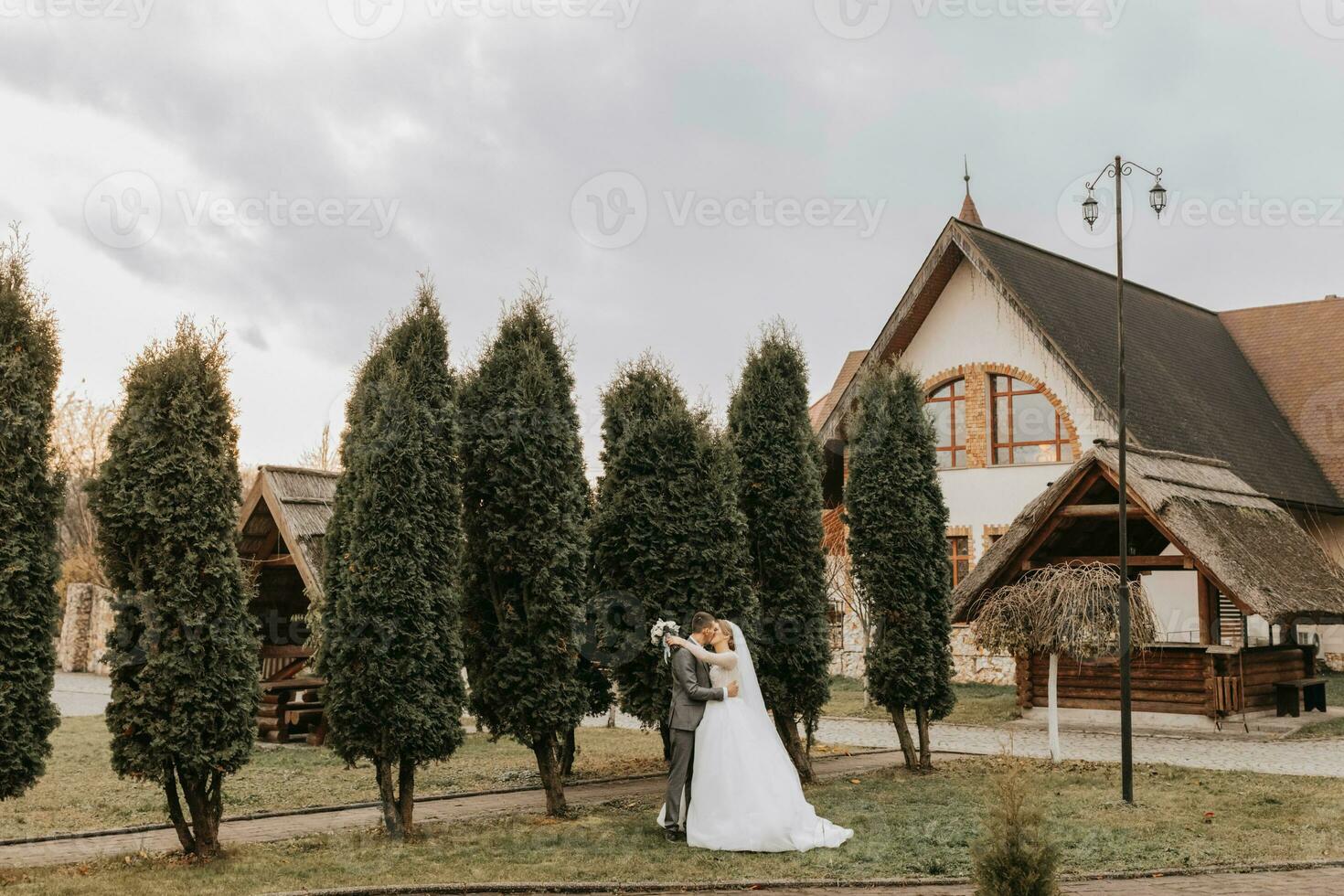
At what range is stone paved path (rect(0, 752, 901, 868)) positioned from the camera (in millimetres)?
8938

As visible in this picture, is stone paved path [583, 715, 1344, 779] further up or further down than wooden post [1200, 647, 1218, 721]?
further down

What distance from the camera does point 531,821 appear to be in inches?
398

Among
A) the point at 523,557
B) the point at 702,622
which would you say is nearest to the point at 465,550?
the point at 523,557

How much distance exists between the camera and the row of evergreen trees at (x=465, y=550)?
27.3 feet

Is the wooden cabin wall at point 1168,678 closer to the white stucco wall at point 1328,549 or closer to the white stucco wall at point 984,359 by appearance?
the white stucco wall at point 984,359

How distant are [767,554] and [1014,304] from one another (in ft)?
40.8

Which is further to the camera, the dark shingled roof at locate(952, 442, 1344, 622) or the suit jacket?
the dark shingled roof at locate(952, 442, 1344, 622)

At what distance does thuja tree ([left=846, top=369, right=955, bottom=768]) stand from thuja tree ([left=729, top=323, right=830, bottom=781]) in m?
0.82

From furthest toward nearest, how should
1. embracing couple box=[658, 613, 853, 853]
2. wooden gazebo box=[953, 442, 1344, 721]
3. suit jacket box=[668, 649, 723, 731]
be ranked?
1. wooden gazebo box=[953, 442, 1344, 721]
2. suit jacket box=[668, 649, 723, 731]
3. embracing couple box=[658, 613, 853, 853]

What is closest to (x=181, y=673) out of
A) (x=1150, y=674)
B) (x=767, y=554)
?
(x=767, y=554)

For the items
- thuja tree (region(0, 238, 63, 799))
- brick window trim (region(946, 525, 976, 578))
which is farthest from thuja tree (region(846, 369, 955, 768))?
brick window trim (region(946, 525, 976, 578))

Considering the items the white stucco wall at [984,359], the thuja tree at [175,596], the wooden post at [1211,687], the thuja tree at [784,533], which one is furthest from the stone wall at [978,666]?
the thuja tree at [175,596]

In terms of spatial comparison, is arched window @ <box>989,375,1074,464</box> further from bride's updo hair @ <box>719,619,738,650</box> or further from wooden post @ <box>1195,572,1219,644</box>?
bride's updo hair @ <box>719,619,738,650</box>

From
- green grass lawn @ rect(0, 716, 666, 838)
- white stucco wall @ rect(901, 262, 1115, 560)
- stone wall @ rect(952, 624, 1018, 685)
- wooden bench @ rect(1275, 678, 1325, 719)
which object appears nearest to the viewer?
green grass lawn @ rect(0, 716, 666, 838)
